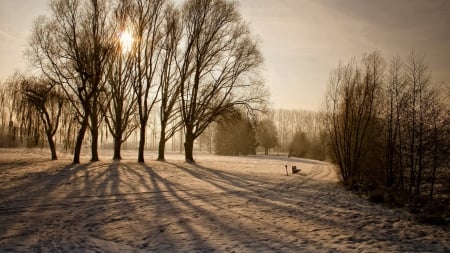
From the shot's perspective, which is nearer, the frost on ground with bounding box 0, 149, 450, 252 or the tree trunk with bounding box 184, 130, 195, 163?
the frost on ground with bounding box 0, 149, 450, 252

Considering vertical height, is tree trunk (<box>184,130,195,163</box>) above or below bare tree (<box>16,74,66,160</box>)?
below

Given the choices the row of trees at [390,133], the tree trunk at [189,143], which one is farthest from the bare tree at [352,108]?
the tree trunk at [189,143]

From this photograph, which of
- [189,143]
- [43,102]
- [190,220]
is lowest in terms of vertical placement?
[190,220]

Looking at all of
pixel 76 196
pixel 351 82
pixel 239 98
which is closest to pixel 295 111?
pixel 239 98

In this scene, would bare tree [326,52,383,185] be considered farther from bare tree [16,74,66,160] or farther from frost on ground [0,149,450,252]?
bare tree [16,74,66,160]

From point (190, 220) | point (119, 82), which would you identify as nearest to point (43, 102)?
point (119, 82)

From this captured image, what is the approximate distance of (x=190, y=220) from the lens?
34.3ft

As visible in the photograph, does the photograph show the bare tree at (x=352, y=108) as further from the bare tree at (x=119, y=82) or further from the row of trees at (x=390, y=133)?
the bare tree at (x=119, y=82)

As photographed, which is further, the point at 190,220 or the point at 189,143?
the point at 189,143

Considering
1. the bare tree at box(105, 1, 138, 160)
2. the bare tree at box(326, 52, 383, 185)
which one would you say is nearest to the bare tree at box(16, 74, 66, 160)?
the bare tree at box(105, 1, 138, 160)

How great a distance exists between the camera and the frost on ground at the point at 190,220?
8.09 metres

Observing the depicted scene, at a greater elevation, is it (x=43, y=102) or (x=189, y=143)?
(x=43, y=102)

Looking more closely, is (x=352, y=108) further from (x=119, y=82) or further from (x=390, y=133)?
(x=119, y=82)

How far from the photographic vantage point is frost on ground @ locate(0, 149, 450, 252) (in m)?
8.09
